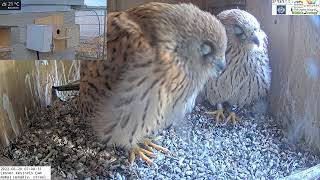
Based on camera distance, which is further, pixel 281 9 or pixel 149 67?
pixel 281 9

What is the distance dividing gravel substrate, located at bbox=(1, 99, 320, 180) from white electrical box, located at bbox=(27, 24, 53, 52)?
0.59 feet

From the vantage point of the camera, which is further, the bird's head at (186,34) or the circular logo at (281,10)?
the circular logo at (281,10)

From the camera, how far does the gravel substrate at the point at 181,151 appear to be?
4.29ft

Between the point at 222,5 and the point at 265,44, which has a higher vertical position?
the point at 222,5

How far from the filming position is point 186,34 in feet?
4.06

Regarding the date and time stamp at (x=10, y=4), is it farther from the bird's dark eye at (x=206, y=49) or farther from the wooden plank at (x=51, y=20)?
the bird's dark eye at (x=206, y=49)

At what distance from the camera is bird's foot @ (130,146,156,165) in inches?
50.9

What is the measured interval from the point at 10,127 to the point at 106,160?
12.6 inches

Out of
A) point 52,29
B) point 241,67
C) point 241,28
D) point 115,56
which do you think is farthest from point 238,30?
point 52,29

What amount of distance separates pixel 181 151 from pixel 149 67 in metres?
0.29

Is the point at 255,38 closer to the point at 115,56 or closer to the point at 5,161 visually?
the point at 115,56

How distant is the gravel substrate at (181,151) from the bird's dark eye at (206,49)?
180 millimetres

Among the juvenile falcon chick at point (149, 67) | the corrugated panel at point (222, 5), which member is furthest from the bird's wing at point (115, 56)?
the corrugated panel at point (222, 5)

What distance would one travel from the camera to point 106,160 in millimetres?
1300
